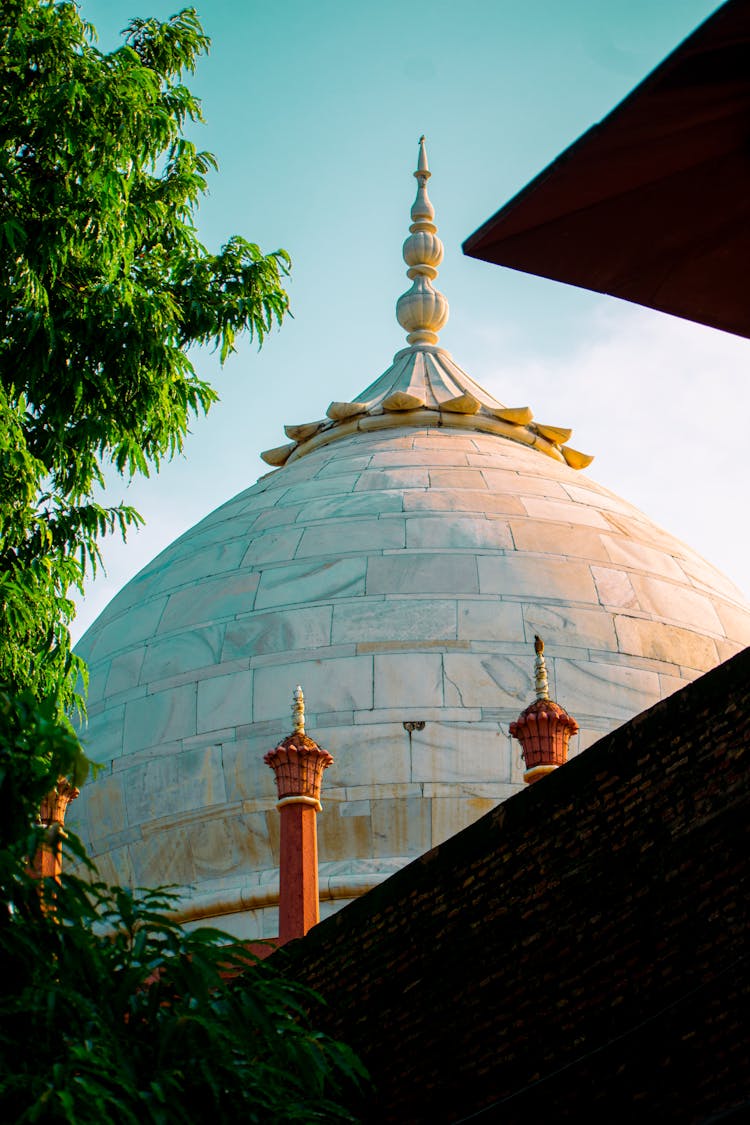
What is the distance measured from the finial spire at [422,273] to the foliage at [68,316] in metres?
16.1

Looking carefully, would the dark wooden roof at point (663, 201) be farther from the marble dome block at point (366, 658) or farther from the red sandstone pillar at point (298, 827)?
the marble dome block at point (366, 658)

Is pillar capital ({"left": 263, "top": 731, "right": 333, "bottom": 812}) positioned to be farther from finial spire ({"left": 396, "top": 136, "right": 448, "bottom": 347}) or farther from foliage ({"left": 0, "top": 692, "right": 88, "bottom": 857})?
finial spire ({"left": 396, "top": 136, "right": 448, "bottom": 347})

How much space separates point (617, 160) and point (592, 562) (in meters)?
15.7

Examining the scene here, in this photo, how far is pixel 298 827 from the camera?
1533cm

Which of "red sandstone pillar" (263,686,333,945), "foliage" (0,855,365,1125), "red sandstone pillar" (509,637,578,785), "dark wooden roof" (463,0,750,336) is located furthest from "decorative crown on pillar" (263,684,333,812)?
"dark wooden roof" (463,0,750,336)

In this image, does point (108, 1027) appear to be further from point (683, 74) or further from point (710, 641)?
point (710, 641)

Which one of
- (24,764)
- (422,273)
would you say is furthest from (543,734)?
(422,273)

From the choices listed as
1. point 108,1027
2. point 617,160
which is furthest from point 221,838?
point 617,160

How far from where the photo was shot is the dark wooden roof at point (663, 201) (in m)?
5.10

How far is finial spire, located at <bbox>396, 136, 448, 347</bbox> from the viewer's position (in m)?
28.1

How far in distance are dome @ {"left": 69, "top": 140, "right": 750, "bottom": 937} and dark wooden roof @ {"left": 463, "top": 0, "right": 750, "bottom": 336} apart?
41.4ft

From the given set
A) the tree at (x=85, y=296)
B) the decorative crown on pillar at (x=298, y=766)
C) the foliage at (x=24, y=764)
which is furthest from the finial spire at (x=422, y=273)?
the foliage at (x=24, y=764)

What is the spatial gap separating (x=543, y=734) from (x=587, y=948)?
6.70m

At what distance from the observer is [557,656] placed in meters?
19.4
